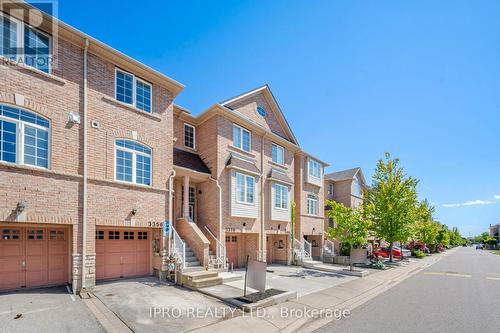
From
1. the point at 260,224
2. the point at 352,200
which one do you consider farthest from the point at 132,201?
the point at 352,200

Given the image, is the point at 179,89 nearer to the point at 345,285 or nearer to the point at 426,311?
the point at 345,285

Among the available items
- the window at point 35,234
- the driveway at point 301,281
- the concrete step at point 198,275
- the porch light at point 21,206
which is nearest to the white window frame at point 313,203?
the driveway at point 301,281

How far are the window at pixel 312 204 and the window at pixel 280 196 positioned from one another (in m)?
3.87

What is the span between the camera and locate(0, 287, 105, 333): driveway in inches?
271

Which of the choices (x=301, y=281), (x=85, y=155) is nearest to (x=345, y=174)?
(x=301, y=281)

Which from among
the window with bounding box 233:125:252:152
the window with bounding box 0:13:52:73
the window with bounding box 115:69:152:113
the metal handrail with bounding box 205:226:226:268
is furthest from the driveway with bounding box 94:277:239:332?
the window with bounding box 233:125:252:152

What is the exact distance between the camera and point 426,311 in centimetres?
951

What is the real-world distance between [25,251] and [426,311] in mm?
14327

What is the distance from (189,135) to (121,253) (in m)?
8.28

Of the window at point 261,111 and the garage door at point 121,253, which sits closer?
the garage door at point 121,253

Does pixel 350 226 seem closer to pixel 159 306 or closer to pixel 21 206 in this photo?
pixel 159 306

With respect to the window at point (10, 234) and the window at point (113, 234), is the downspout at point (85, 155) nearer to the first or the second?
the window at point (113, 234)

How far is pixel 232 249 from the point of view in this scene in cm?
1880

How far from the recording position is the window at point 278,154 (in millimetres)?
21281
